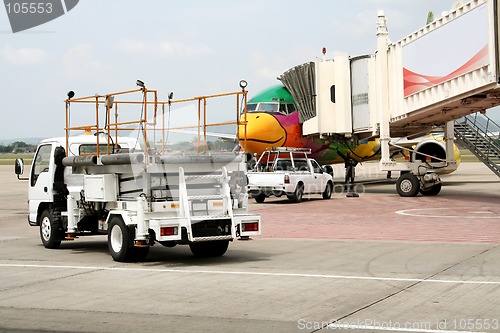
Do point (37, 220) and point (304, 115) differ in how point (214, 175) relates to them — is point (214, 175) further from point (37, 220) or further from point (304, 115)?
point (304, 115)

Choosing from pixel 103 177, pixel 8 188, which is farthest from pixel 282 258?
pixel 8 188

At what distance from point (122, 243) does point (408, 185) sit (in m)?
17.9

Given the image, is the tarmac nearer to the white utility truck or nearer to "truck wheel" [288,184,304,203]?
the white utility truck

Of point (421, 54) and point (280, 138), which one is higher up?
point (421, 54)

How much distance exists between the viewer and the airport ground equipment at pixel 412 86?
21.5 meters

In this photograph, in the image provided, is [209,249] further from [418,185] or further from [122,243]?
[418,185]

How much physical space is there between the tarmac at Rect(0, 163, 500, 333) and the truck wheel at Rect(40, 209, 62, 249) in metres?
0.20

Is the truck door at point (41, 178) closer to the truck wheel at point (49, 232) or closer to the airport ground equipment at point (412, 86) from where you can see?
the truck wheel at point (49, 232)

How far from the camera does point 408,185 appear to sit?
2834 cm

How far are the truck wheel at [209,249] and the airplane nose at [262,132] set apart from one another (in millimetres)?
16867

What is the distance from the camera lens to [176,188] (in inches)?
489

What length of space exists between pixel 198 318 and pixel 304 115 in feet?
79.7

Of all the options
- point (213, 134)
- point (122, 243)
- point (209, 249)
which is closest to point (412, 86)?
point (213, 134)

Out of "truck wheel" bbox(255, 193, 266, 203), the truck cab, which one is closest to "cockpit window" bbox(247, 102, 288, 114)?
"truck wheel" bbox(255, 193, 266, 203)
